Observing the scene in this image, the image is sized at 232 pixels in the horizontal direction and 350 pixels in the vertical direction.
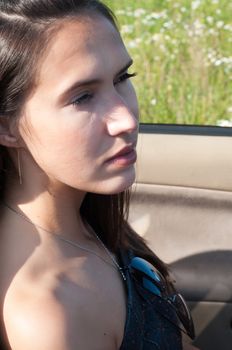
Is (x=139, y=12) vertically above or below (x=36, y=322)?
below

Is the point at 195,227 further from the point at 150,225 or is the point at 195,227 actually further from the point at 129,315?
the point at 129,315

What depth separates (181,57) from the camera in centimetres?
421

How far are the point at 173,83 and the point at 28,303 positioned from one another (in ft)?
8.55

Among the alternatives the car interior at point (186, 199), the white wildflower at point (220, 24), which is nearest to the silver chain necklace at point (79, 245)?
the car interior at point (186, 199)

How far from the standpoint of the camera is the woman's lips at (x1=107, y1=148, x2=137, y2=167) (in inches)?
59.3

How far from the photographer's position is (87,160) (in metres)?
1.48

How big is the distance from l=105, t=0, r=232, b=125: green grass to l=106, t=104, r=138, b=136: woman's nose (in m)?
1.93

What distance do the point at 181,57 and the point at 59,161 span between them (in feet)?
9.26

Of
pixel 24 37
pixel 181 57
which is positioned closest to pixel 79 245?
pixel 24 37

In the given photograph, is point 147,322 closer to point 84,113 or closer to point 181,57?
point 84,113

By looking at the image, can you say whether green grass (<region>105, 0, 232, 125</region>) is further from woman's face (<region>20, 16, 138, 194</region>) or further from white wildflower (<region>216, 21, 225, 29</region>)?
woman's face (<region>20, 16, 138, 194</region>)

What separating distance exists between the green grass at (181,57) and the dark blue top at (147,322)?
5.74ft

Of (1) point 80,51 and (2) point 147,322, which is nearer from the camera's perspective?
(1) point 80,51

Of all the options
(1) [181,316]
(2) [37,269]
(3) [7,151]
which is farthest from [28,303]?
(1) [181,316]
